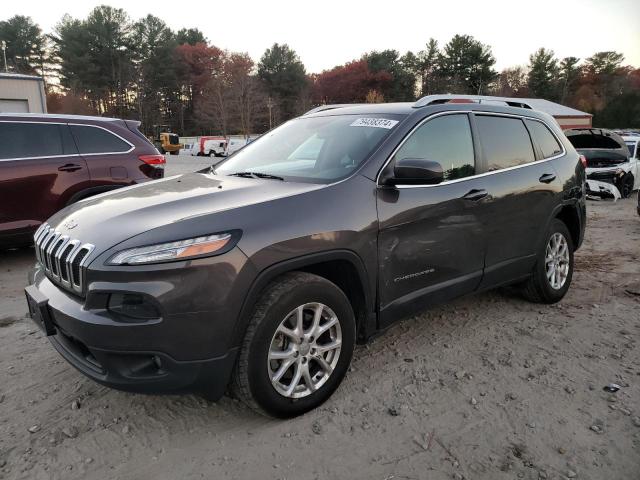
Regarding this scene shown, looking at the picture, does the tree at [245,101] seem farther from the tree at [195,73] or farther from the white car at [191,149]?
the tree at [195,73]

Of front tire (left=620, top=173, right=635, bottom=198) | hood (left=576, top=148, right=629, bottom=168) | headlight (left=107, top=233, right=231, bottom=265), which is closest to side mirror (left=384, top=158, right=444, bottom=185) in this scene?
headlight (left=107, top=233, right=231, bottom=265)

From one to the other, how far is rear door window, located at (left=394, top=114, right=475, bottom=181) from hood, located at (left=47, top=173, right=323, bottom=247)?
2.76 feet

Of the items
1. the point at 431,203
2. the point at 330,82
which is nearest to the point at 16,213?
the point at 431,203

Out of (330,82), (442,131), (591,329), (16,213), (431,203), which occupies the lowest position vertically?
(591,329)

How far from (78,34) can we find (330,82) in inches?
1497

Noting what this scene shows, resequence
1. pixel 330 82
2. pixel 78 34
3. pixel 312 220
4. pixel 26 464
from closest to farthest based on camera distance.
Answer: pixel 26 464 < pixel 312 220 < pixel 78 34 < pixel 330 82

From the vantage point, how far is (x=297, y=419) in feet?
8.80

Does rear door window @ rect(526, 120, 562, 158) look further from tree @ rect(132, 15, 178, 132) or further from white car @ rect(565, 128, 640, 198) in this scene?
tree @ rect(132, 15, 178, 132)

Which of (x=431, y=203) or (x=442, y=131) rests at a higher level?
(x=442, y=131)

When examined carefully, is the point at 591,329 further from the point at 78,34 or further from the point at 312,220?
the point at 78,34

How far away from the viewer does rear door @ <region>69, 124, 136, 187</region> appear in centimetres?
602

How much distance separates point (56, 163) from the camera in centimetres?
577

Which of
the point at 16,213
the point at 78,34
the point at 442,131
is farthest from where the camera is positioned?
the point at 78,34

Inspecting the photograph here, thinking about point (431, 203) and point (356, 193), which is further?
point (431, 203)
